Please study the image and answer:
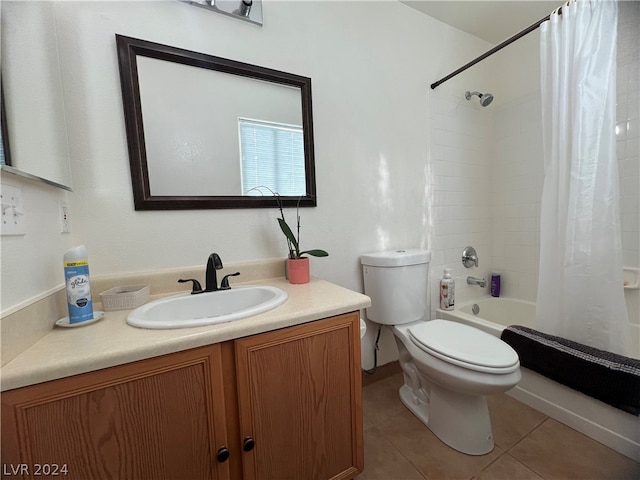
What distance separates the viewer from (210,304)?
3.35ft

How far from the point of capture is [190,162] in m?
1.11

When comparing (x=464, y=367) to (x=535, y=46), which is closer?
(x=464, y=367)

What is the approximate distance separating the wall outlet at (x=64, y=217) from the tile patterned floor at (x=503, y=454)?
4.60ft

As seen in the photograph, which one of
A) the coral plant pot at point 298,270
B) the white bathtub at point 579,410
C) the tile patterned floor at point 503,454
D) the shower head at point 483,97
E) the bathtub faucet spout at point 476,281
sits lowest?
the tile patterned floor at point 503,454

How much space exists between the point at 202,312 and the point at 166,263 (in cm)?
26

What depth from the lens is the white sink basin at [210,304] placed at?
2.72ft

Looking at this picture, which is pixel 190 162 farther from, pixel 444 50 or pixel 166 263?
pixel 444 50

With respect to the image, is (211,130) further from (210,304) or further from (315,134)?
(210,304)

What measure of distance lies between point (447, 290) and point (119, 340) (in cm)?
170

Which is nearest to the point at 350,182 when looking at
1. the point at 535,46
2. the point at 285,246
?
the point at 285,246

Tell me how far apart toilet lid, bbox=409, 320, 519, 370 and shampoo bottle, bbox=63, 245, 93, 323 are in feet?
4.02

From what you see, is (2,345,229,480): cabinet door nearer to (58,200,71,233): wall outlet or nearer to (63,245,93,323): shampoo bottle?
(63,245,93,323): shampoo bottle

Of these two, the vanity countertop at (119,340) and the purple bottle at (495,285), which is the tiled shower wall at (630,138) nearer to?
the purple bottle at (495,285)

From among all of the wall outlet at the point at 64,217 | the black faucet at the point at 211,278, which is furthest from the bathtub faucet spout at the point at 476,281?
the wall outlet at the point at 64,217
